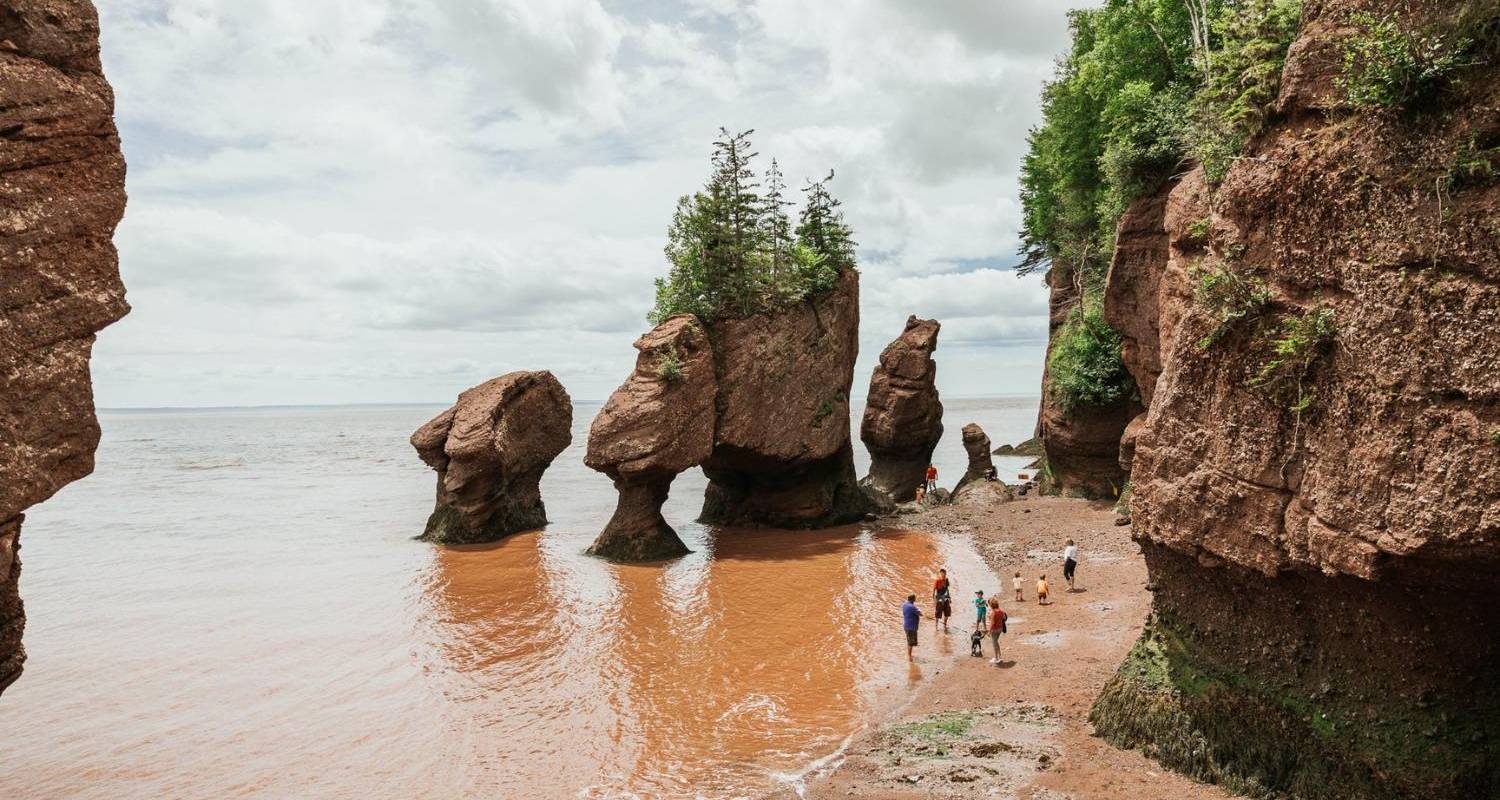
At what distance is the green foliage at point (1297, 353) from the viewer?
958cm

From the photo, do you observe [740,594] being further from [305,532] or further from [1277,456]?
[305,532]

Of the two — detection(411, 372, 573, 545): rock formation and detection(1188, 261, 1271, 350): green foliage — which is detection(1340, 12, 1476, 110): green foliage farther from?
detection(411, 372, 573, 545): rock formation

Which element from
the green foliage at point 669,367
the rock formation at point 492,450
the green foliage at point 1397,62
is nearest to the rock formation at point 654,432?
the green foliage at point 669,367

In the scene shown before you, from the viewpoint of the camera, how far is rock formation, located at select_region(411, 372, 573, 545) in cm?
3200

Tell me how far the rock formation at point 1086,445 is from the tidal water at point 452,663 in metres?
8.26

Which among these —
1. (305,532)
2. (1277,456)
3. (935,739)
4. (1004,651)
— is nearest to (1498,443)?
(1277,456)

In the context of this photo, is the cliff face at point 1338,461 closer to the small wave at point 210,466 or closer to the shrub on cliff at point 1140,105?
the shrub on cliff at point 1140,105

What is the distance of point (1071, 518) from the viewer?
31500 millimetres

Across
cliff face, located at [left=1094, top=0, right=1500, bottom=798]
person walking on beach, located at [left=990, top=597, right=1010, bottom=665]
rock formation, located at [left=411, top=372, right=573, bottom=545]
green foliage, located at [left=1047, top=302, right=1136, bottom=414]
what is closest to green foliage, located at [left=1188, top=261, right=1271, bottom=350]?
cliff face, located at [left=1094, top=0, right=1500, bottom=798]

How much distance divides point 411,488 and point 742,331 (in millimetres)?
37623

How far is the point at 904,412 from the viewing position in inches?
1652

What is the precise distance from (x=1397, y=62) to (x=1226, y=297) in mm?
3106

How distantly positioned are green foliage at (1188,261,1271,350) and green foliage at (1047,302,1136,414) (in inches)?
894

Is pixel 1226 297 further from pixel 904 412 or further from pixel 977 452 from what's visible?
pixel 977 452
